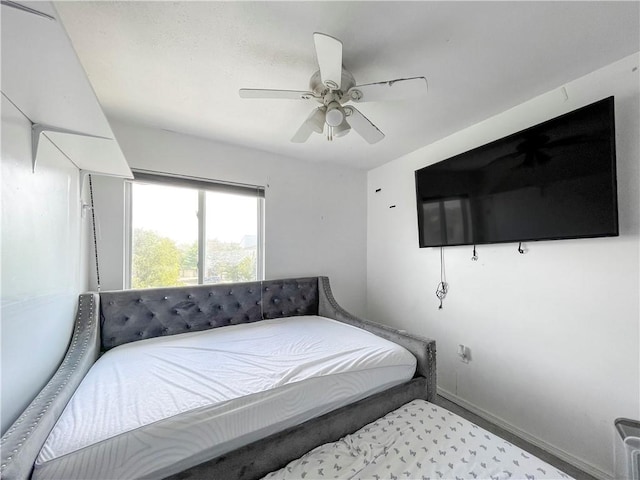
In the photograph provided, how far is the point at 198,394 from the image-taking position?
3.95 feet

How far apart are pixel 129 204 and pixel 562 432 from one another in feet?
12.2

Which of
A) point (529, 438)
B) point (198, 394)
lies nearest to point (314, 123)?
point (198, 394)

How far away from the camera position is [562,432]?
163 cm

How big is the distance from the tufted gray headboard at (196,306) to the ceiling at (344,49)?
149cm

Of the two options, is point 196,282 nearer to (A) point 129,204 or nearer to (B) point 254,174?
(A) point 129,204

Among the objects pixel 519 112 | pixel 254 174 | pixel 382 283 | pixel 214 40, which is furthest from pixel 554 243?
pixel 254 174

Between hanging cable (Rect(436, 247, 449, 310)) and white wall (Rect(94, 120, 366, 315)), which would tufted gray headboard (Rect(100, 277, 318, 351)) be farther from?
hanging cable (Rect(436, 247, 449, 310))

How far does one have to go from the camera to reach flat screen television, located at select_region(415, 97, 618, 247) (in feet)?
4.53

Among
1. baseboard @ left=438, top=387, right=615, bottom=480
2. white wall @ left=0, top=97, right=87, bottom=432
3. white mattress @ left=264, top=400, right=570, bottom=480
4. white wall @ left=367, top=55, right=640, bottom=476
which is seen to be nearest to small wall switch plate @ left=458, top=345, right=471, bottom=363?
white wall @ left=367, top=55, right=640, bottom=476

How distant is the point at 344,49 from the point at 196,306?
2.23 meters

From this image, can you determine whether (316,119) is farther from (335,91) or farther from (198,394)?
(198,394)

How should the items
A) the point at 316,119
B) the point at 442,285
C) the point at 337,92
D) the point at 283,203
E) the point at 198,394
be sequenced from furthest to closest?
the point at 283,203 < the point at 442,285 < the point at 316,119 < the point at 337,92 < the point at 198,394

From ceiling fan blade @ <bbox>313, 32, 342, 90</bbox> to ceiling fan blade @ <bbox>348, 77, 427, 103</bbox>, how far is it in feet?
0.41

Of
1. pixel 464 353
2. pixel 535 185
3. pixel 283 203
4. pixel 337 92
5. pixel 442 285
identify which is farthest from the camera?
pixel 283 203
